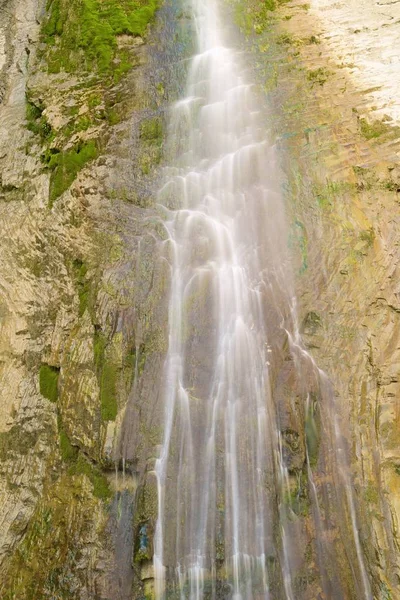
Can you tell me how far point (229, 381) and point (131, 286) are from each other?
2.42m

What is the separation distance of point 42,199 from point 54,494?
5.66m

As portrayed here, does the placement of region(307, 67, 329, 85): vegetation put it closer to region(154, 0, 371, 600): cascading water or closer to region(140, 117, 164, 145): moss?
region(154, 0, 371, 600): cascading water

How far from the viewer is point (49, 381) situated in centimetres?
872

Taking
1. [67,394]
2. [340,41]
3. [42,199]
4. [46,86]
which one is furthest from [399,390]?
[46,86]

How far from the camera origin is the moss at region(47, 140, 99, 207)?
1005 centimetres

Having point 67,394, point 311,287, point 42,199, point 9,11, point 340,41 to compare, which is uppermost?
point 9,11

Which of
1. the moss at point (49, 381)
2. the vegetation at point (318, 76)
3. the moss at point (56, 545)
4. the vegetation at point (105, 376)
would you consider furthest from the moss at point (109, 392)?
the vegetation at point (318, 76)

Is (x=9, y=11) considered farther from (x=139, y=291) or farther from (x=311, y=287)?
(x=311, y=287)

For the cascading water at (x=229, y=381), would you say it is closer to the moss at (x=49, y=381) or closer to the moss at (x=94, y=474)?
the moss at (x=94, y=474)

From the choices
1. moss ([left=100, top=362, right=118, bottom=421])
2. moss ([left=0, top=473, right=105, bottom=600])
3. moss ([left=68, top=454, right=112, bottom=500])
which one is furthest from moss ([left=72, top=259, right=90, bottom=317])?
moss ([left=0, top=473, right=105, bottom=600])

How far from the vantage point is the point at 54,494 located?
7762 mm

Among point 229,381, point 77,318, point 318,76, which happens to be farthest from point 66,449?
point 318,76

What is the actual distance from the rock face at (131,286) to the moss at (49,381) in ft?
0.12

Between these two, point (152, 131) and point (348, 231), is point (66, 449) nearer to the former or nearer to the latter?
point (348, 231)
